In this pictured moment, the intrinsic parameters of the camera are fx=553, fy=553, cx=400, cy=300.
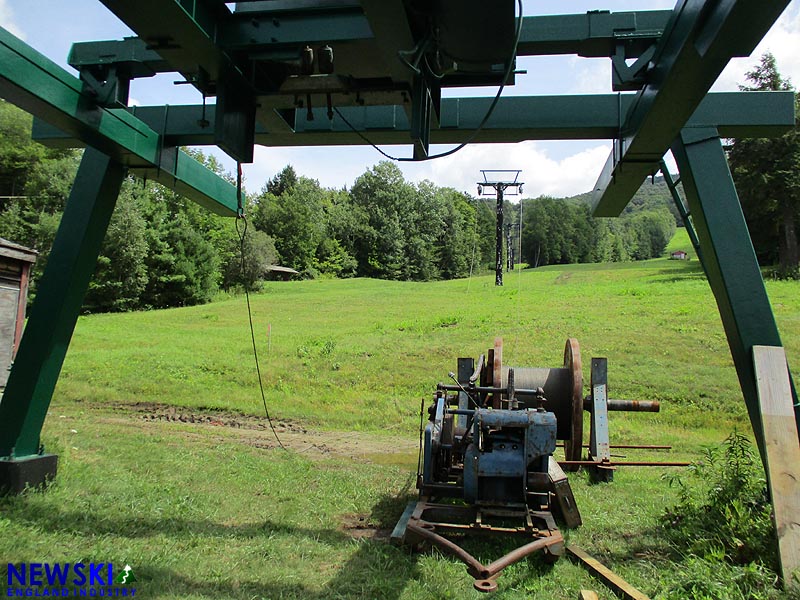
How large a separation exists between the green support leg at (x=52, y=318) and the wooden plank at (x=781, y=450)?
5.92m

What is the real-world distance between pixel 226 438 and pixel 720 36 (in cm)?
920

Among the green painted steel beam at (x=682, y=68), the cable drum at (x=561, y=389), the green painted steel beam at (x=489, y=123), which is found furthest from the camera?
the cable drum at (x=561, y=389)

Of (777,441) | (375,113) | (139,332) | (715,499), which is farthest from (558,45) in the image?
(139,332)

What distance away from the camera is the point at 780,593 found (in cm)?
328

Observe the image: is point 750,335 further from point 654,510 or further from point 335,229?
point 335,229

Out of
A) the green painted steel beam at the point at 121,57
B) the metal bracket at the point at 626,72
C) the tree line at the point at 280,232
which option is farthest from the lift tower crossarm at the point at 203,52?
the tree line at the point at 280,232

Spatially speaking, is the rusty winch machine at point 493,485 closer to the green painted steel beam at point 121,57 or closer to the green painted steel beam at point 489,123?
the green painted steel beam at point 489,123

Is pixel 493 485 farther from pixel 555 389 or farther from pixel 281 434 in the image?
pixel 281 434

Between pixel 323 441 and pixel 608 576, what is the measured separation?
6.91 m

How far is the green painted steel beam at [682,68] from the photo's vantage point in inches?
111

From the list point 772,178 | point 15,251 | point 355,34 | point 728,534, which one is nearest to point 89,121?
point 355,34

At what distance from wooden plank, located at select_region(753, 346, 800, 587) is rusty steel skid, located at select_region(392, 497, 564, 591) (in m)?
1.40

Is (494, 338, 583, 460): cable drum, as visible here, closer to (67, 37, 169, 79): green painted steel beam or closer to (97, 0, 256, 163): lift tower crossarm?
(97, 0, 256, 163): lift tower crossarm

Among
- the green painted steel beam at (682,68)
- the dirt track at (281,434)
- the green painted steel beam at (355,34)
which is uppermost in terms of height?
the green painted steel beam at (355,34)
